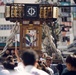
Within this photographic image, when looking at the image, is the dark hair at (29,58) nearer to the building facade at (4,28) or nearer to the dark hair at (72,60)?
the dark hair at (72,60)

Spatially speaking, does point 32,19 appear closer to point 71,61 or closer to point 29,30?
point 29,30

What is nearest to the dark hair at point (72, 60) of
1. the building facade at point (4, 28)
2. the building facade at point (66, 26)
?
the building facade at point (66, 26)

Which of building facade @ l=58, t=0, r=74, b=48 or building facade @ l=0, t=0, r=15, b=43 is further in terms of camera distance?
building facade @ l=0, t=0, r=15, b=43

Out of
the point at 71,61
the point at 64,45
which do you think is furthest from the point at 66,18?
the point at 71,61

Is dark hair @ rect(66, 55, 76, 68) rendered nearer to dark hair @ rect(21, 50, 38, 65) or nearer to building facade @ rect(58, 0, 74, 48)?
dark hair @ rect(21, 50, 38, 65)

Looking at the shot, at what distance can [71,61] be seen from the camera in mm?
5801

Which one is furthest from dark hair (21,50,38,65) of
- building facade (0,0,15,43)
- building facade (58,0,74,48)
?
building facade (0,0,15,43)

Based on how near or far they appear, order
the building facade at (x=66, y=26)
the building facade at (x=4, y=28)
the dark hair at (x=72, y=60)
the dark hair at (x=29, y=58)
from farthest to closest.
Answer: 1. the building facade at (x=4, y=28)
2. the building facade at (x=66, y=26)
3. the dark hair at (x=72, y=60)
4. the dark hair at (x=29, y=58)

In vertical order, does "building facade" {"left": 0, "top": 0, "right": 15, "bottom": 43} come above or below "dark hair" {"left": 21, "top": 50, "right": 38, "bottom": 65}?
below

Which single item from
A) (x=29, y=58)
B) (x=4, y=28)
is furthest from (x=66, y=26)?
(x=29, y=58)

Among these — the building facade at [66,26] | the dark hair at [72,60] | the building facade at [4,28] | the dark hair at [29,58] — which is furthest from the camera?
the building facade at [4,28]

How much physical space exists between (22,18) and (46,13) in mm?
1620

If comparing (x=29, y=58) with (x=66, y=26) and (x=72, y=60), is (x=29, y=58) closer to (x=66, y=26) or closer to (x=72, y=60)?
(x=72, y=60)

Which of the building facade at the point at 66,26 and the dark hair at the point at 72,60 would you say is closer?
the dark hair at the point at 72,60
